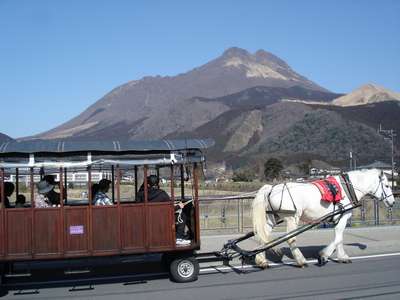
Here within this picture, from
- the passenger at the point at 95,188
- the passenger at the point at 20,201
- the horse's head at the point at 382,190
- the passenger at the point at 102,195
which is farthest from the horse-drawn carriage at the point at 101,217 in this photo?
the horse's head at the point at 382,190

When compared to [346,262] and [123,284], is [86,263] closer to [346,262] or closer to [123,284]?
[123,284]

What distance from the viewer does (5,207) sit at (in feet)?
30.8

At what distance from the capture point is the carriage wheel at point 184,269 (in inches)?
384

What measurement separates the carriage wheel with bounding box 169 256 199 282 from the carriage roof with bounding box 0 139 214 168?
1735 millimetres

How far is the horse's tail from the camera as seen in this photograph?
35.9ft

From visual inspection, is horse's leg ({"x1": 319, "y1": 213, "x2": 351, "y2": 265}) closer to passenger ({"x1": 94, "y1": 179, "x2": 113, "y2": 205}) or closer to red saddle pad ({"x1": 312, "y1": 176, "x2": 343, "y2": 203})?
red saddle pad ({"x1": 312, "y1": 176, "x2": 343, "y2": 203})

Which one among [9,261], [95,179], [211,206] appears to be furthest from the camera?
[211,206]

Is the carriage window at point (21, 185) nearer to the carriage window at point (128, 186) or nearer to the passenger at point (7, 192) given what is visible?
the passenger at point (7, 192)

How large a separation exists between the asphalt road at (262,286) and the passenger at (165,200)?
828mm

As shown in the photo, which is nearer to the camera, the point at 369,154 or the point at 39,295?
the point at 39,295

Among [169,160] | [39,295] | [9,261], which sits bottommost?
[39,295]

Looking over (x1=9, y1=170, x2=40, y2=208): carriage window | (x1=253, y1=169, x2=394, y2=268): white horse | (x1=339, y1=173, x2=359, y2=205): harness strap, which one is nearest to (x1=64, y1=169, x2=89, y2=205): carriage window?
(x1=9, y1=170, x2=40, y2=208): carriage window

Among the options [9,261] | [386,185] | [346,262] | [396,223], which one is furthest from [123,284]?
[396,223]

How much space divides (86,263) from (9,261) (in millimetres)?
2659
